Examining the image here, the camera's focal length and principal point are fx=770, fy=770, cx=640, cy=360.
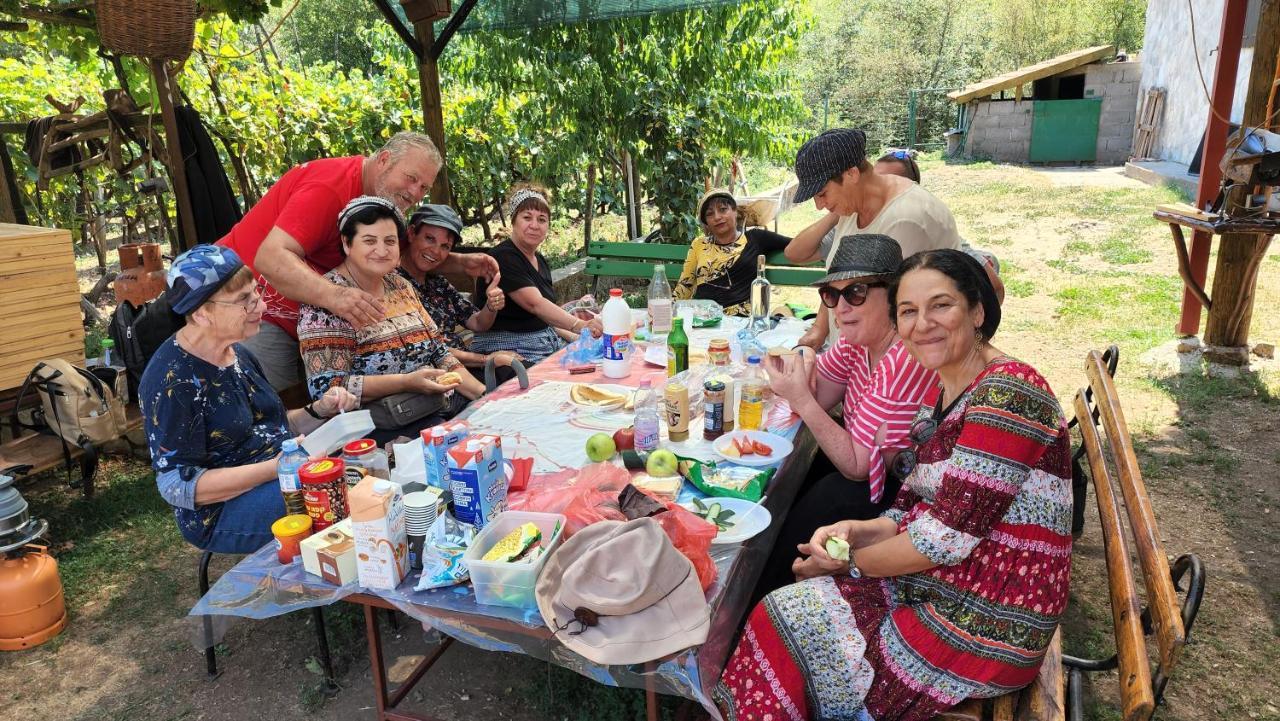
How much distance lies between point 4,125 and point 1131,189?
1705 centimetres


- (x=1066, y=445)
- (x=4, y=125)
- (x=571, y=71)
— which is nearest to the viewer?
(x=1066, y=445)

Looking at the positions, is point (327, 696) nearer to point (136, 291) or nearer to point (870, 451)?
point (870, 451)

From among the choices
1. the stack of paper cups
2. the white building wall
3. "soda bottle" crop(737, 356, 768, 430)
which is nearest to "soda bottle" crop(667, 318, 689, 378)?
"soda bottle" crop(737, 356, 768, 430)

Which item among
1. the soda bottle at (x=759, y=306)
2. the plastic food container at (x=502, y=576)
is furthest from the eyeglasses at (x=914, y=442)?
the soda bottle at (x=759, y=306)

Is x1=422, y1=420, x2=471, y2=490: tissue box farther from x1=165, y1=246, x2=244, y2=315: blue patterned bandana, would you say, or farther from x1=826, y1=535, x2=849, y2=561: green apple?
x1=826, y1=535, x2=849, y2=561: green apple

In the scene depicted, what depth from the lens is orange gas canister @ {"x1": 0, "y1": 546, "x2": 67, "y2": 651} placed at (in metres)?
3.19

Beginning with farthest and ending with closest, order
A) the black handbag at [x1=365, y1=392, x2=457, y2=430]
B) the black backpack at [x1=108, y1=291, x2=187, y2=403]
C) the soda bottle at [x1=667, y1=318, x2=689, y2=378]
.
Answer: the black backpack at [x1=108, y1=291, x2=187, y2=403] → the black handbag at [x1=365, y1=392, x2=457, y2=430] → the soda bottle at [x1=667, y1=318, x2=689, y2=378]

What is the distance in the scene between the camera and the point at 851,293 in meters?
2.79

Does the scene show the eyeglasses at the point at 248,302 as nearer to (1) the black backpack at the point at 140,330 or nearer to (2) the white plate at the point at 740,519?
(1) the black backpack at the point at 140,330

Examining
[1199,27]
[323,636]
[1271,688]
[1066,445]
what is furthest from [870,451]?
[1199,27]

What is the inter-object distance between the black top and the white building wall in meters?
12.8

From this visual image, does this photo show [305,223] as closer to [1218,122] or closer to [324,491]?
[324,491]

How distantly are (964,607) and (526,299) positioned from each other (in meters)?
3.27

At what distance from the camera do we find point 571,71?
26.6 feet
